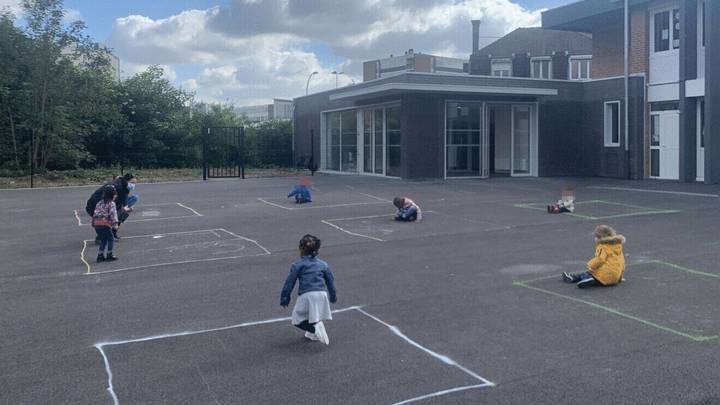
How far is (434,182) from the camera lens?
84.5 feet

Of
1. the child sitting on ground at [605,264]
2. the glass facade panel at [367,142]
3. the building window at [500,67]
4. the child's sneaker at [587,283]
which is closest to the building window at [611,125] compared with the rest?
the glass facade panel at [367,142]

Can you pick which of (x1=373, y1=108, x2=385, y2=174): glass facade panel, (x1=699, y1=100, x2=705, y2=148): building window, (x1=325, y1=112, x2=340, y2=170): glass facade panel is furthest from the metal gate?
(x1=699, y1=100, x2=705, y2=148): building window

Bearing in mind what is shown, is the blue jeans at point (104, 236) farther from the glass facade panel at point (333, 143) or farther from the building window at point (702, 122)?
the glass facade panel at point (333, 143)

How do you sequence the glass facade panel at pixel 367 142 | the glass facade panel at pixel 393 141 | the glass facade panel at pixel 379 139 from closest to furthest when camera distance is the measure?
the glass facade panel at pixel 393 141, the glass facade panel at pixel 379 139, the glass facade panel at pixel 367 142

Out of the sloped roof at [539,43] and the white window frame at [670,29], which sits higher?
the sloped roof at [539,43]

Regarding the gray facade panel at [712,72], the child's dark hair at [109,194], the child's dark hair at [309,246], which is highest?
the gray facade panel at [712,72]

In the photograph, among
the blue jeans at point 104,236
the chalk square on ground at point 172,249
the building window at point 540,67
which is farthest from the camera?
the building window at point 540,67

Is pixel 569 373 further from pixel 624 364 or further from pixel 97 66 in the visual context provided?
pixel 97 66

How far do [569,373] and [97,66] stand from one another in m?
28.0

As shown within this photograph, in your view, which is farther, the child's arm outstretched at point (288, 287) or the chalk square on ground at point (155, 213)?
the chalk square on ground at point (155, 213)

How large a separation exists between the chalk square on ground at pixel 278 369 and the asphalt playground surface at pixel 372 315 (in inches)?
0.9

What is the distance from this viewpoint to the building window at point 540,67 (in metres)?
46.3

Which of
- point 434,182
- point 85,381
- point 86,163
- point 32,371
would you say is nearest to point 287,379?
point 85,381

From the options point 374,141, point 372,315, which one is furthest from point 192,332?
point 374,141
